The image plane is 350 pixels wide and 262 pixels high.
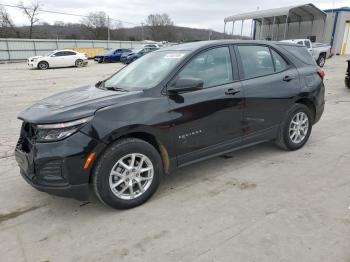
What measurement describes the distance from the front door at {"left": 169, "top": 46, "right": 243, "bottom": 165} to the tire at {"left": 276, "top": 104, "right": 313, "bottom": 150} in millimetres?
956

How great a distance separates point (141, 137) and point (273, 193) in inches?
63.6

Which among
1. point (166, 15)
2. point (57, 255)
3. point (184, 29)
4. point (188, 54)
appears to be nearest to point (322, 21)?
point (184, 29)

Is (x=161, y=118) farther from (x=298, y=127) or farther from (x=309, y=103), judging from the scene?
(x=309, y=103)

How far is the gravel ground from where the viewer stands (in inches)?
103

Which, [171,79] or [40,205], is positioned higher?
[171,79]

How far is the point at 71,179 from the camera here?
9.64 ft

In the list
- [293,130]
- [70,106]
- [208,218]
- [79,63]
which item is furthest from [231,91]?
[79,63]

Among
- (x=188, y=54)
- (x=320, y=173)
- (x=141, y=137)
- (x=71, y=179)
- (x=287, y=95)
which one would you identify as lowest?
(x=320, y=173)

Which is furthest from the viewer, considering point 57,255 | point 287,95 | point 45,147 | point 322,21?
point 322,21

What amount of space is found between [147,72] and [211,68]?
799mm

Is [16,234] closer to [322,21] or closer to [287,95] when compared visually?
[287,95]

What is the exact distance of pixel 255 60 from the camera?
4.34 meters

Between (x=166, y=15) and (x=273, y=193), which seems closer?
(x=273, y=193)

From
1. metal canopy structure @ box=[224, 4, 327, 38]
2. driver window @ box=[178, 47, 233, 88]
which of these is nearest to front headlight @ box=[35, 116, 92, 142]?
driver window @ box=[178, 47, 233, 88]
